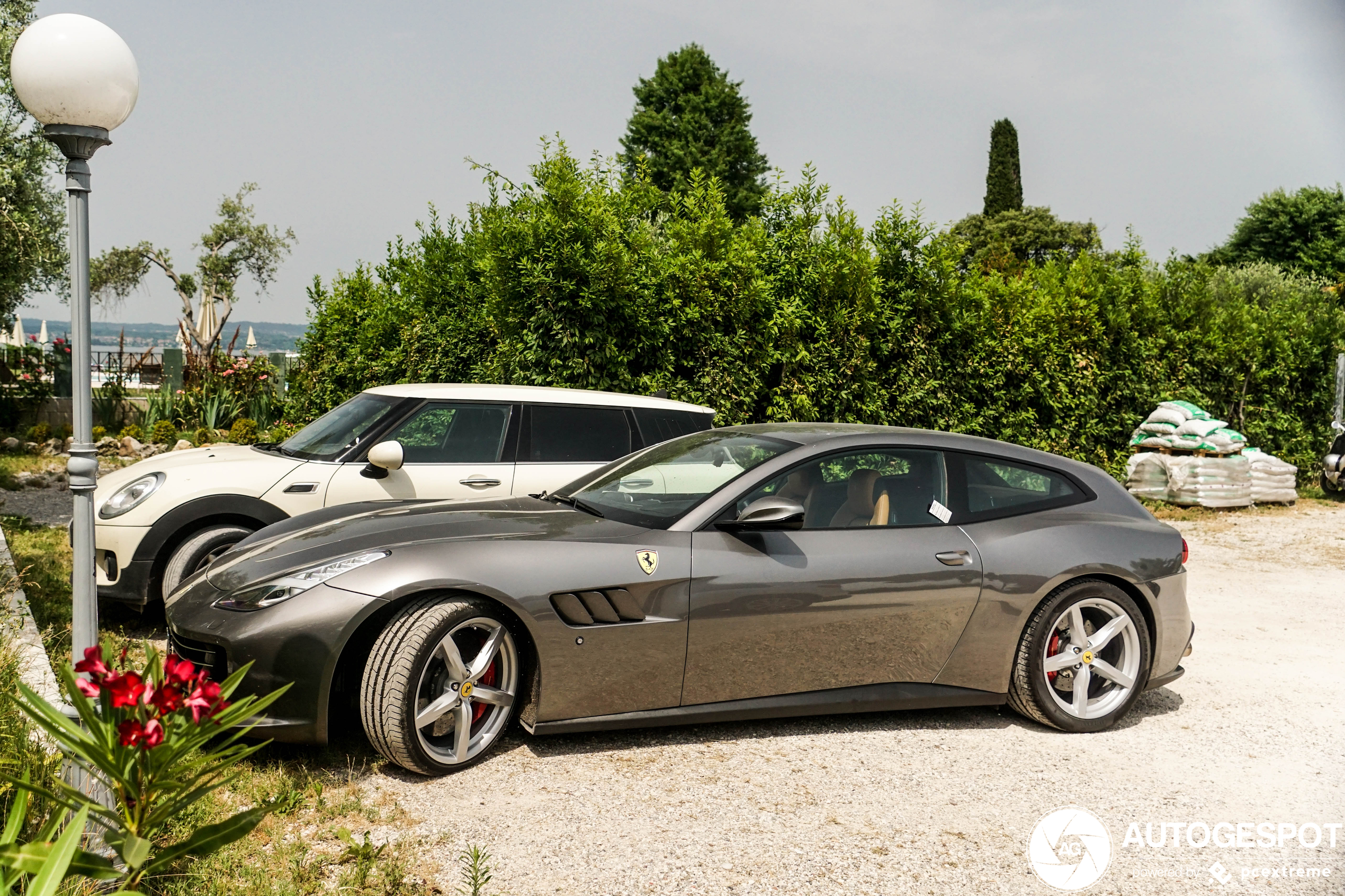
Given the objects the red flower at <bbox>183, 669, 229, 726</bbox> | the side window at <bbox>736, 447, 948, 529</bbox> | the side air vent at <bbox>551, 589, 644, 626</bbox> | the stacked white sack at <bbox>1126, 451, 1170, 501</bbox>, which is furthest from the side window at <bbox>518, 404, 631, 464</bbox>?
the stacked white sack at <bbox>1126, 451, 1170, 501</bbox>

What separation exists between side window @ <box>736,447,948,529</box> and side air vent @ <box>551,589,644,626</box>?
692mm

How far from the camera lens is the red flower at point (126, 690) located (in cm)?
239

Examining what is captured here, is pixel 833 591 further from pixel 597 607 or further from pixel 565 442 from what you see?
pixel 565 442

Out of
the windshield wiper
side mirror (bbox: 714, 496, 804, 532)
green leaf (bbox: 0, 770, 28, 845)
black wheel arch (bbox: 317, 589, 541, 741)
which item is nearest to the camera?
green leaf (bbox: 0, 770, 28, 845)

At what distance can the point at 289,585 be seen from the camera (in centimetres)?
384

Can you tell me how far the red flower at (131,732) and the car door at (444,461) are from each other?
11.6 feet

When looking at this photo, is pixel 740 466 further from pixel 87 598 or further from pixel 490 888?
pixel 87 598

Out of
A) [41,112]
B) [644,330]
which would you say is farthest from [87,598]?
[644,330]

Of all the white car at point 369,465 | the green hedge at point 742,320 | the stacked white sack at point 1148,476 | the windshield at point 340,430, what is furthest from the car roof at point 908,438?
the stacked white sack at point 1148,476

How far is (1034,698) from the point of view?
468 centimetres

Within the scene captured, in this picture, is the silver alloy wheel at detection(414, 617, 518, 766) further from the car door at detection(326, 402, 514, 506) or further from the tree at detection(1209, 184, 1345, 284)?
the tree at detection(1209, 184, 1345, 284)

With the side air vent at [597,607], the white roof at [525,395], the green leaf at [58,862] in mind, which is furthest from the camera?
the white roof at [525,395]

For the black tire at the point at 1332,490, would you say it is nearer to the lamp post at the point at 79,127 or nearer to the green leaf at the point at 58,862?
the lamp post at the point at 79,127

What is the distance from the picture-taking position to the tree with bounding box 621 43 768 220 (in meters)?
38.8
